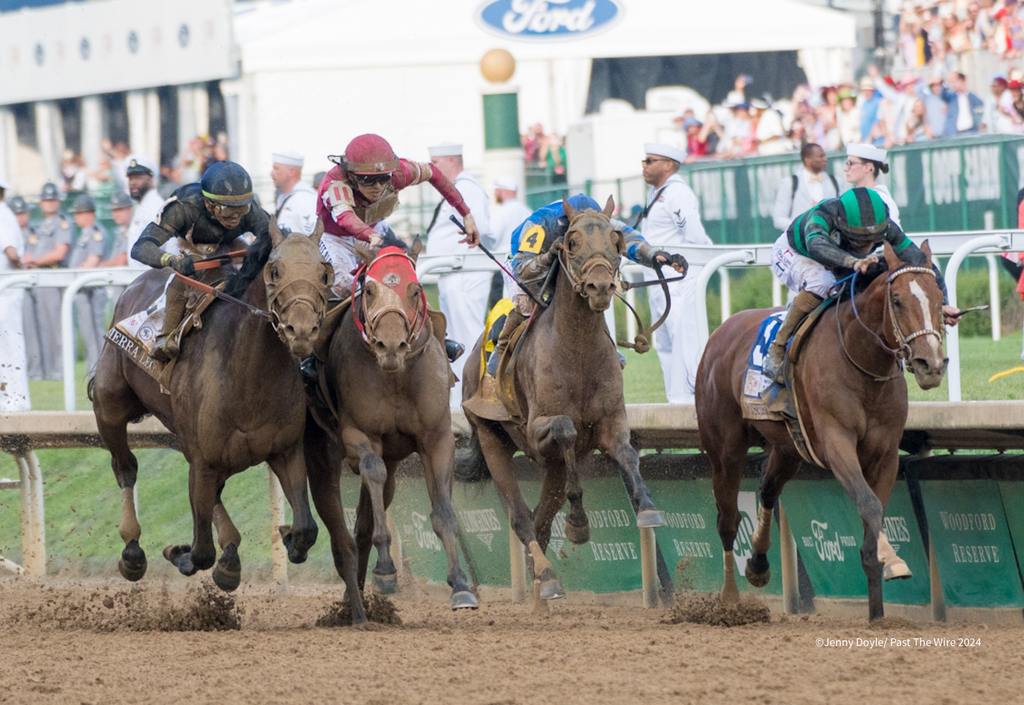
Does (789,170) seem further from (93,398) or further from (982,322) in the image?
(93,398)

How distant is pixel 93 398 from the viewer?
9883mm

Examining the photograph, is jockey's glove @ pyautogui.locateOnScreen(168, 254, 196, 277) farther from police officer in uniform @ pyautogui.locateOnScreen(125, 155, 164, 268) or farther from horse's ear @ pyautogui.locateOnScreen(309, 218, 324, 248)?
police officer in uniform @ pyautogui.locateOnScreen(125, 155, 164, 268)

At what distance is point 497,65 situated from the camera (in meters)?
24.7

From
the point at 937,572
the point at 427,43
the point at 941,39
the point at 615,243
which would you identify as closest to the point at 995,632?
the point at 937,572

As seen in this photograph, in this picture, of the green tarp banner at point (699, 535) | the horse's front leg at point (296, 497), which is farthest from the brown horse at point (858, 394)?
the horse's front leg at point (296, 497)

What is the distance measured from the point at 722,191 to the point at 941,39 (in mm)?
4052

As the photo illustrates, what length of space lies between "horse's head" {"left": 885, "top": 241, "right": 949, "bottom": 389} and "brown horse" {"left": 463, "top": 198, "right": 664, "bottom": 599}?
118 centimetres

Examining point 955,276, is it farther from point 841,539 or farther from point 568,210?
point 568,210

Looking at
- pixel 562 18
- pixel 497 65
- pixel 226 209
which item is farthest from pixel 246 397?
pixel 562 18

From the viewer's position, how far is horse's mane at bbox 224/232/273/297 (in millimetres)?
8477

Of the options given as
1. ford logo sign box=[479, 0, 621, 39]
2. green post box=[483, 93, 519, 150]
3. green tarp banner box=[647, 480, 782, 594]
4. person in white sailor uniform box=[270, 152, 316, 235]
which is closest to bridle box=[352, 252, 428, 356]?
green tarp banner box=[647, 480, 782, 594]

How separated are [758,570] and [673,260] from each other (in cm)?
157

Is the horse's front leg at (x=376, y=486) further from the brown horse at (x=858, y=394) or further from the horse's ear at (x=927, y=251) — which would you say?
the horse's ear at (x=927, y=251)

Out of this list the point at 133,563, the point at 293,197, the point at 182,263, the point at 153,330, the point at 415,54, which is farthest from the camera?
the point at 415,54
